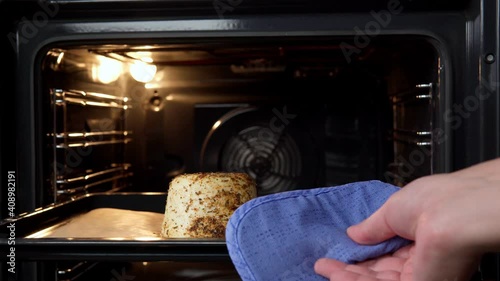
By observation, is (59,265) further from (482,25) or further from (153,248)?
(482,25)

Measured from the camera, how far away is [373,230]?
3.15 feet

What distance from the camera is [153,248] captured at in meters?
1.03

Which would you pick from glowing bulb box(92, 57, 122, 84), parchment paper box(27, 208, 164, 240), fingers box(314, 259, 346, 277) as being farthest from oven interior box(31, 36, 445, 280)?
fingers box(314, 259, 346, 277)

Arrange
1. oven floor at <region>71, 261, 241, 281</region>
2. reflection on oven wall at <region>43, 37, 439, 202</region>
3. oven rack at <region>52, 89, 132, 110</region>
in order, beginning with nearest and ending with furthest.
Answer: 1. oven rack at <region>52, 89, 132, 110</region>
2. oven floor at <region>71, 261, 241, 281</region>
3. reflection on oven wall at <region>43, 37, 439, 202</region>

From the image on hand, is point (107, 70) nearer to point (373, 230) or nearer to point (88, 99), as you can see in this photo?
point (88, 99)

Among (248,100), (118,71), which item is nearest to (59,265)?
(118,71)

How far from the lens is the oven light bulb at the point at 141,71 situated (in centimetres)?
178

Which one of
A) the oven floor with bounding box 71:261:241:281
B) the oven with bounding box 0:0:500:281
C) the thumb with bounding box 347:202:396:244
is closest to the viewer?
the thumb with bounding box 347:202:396:244

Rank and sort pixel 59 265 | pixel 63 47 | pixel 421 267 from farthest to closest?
pixel 59 265
pixel 63 47
pixel 421 267

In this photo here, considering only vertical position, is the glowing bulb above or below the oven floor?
above

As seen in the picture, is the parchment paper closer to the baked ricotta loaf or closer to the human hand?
the baked ricotta loaf

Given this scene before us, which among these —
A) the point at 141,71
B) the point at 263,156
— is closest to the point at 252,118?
the point at 263,156

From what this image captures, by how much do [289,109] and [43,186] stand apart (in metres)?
0.85

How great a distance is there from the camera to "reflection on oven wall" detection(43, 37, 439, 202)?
1.77 m
